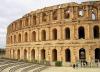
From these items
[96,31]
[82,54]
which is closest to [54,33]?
[82,54]

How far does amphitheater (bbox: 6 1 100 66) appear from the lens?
33.9 m

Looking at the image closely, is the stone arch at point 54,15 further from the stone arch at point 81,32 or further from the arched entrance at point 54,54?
the arched entrance at point 54,54

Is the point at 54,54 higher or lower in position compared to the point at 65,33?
lower

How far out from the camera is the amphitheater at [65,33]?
33.9 metres

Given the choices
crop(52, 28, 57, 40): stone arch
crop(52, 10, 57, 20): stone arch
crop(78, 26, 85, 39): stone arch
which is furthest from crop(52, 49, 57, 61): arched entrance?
crop(52, 10, 57, 20): stone arch

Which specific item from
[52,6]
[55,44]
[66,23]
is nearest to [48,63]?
[55,44]

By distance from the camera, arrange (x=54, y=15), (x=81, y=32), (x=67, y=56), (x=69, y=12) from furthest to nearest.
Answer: (x=54, y=15), (x=81, y=32), (x=67, y=56), (x=69, y=12)

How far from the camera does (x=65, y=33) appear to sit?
117ft

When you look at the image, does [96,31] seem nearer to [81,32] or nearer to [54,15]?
[81,32]

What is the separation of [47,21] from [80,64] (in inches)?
367

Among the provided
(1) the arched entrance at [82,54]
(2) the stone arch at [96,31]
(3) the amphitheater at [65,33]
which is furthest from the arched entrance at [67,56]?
(2) the stone arch at [96,31]

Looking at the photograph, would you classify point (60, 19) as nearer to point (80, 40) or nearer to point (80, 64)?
point (80, 40)

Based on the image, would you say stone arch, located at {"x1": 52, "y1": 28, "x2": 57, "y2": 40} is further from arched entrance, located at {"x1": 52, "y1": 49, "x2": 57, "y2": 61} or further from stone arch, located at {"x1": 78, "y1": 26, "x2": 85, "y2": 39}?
stone arch, located at {"x1": 78, "y1": 26, "x2": 85, "y2": 39}

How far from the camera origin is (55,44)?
117ft
